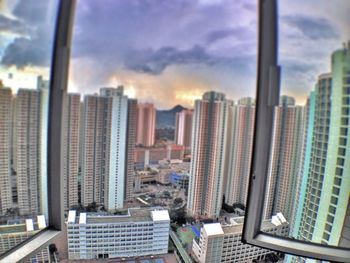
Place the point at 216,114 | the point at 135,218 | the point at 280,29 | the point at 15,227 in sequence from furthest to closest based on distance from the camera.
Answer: the point at 135,218 → the point at 216,114 → the point at 15,227 → the point at 280,29

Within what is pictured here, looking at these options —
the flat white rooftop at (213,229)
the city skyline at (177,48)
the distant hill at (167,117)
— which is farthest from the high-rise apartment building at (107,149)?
the flat white rooftop at (213,229)

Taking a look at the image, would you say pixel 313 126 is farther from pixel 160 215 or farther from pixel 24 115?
pixel 24 115

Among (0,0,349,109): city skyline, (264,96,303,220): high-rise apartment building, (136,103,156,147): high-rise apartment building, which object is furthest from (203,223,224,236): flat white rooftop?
(0,0,349,109): city skyline

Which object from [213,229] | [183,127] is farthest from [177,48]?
[213,229]

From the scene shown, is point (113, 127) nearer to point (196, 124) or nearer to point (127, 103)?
point (127, 103)

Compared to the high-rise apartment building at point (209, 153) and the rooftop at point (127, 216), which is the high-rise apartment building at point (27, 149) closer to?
the rooftop at point (127, 216)

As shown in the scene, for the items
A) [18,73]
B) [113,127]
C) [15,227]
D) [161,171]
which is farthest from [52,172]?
[161,171]
